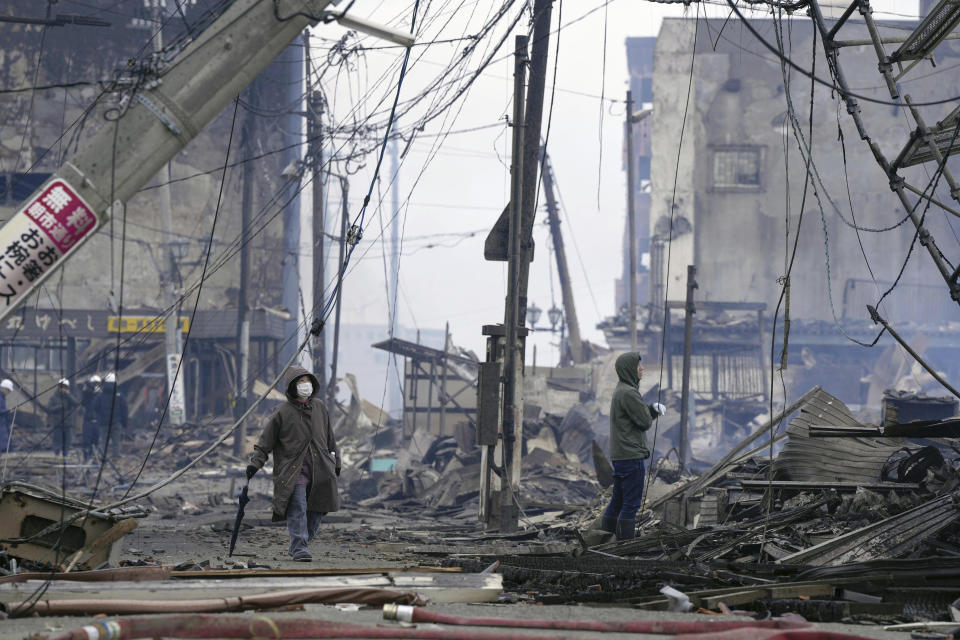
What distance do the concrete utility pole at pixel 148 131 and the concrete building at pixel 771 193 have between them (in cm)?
4315

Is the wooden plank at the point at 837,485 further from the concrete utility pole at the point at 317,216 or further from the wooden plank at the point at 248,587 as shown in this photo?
the concrete utility pole at the point at 317,216

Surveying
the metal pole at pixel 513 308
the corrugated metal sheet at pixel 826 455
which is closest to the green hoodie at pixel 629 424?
the corrugated metal sheet at pixel 826 455

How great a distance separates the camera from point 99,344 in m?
36.8

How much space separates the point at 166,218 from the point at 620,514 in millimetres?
23304

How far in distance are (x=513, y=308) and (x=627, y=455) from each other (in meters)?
4.26

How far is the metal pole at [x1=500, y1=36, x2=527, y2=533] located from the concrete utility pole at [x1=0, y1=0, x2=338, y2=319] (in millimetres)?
7651

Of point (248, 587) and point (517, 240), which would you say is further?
point (517, 240)

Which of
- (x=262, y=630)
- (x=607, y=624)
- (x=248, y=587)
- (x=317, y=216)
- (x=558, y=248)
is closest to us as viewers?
(x=262, y=630)

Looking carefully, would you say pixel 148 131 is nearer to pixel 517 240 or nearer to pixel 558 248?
pixel 517 240

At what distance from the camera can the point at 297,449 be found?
9.51 m

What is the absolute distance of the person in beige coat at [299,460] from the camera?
9461 mm

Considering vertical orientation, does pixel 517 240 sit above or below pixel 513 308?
above

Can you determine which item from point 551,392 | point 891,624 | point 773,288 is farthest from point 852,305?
point 891,624

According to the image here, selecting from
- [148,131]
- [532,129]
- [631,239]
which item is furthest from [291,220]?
[148,131]
